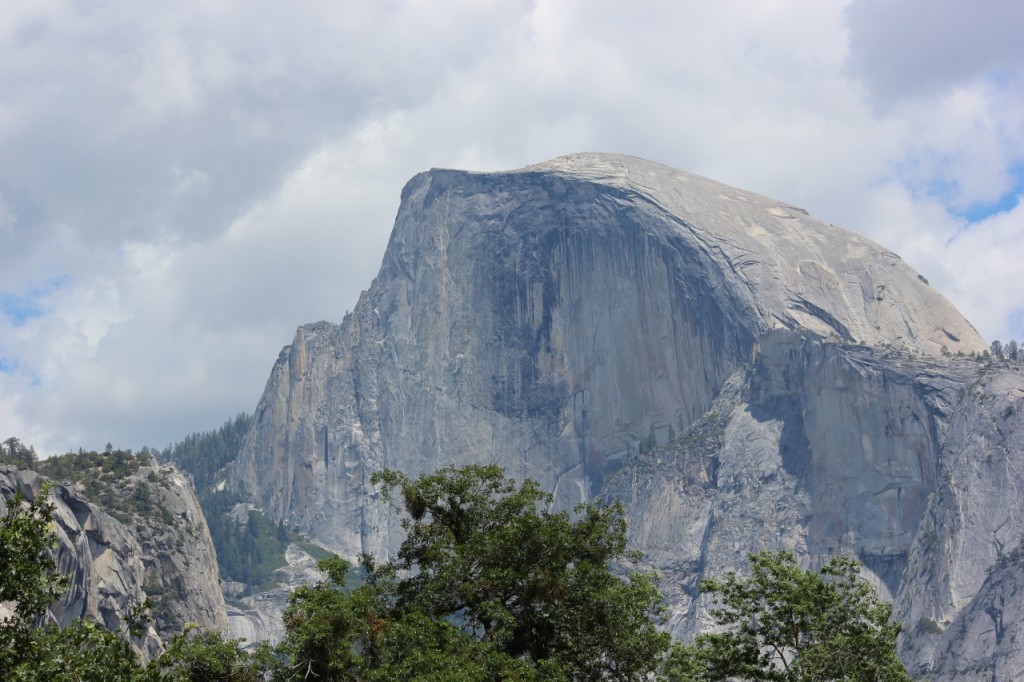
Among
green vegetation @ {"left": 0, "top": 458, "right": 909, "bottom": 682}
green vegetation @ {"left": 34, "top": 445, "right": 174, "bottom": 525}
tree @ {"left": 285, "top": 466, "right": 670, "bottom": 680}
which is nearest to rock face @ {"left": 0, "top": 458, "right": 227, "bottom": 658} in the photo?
green vegetation @ {"left": 34, "top": 445, "right": 174, "bottom": 525}

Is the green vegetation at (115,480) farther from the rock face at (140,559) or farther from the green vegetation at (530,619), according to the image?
the green vegetation at (530,619)

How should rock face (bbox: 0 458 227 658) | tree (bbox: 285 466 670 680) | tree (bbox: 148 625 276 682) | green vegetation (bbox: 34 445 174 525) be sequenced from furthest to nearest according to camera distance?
1. green vegetation (bbox: 34 445 174 525)
2. rock face (bbox: 0 458 227 658)
3. tree (bbox: 285 466 670 680)
4. tree (bbox: 148 625 276 682)

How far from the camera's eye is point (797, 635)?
4841cm

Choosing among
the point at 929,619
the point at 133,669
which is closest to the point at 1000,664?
the point at 929,619

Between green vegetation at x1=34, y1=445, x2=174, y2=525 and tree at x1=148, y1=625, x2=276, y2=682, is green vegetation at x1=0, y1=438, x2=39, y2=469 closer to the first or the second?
green vegetation at x1=34, y1=445, x2=174, y2=525

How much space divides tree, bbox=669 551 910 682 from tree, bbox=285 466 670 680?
2280 mm

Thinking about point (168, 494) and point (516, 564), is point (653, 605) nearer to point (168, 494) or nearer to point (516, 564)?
point (516, 564)

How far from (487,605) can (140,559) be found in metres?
122

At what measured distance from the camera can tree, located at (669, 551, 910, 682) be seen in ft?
154

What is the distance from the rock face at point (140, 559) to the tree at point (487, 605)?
62.5m

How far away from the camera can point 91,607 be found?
440 ft

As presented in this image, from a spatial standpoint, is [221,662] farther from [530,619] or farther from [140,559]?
[140,559]

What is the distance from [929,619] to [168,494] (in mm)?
107888

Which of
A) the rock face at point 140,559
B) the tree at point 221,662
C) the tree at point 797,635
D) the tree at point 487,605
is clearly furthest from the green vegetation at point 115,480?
the tree at point 797,635
